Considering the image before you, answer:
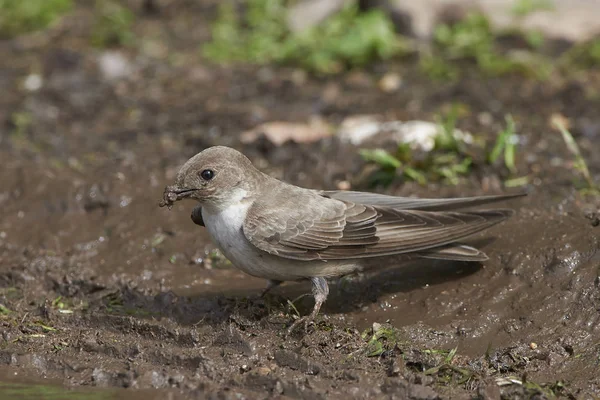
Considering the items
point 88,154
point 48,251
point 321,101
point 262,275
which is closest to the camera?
point 262,275

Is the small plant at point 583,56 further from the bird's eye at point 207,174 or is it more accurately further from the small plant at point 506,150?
the bird's eye at point 207,174

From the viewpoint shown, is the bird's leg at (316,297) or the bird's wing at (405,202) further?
the bird's wing at (405,202)

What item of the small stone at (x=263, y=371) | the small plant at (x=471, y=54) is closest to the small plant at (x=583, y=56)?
the small plant at (x=471, y=54)

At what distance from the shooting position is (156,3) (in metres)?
15.1

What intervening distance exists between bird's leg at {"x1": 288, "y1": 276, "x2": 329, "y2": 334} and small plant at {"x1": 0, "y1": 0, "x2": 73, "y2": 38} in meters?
9.30

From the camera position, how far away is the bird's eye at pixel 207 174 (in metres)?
6.55

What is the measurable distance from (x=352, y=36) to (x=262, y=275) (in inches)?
254

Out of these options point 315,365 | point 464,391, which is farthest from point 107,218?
point 464,391

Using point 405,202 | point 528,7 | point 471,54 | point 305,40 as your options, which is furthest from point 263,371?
point 528,7

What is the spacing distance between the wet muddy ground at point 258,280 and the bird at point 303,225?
0.34 m

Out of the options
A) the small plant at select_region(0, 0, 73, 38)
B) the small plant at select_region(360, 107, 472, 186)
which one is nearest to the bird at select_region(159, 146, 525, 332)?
the small plant at select_region(360, 107, 472, 186)

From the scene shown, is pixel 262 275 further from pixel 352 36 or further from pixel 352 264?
pixel 352 36

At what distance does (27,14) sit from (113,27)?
5.04 ft

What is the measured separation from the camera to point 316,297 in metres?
6.61
